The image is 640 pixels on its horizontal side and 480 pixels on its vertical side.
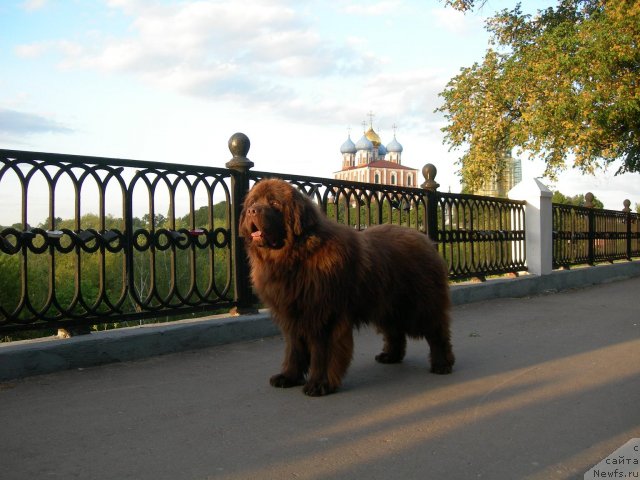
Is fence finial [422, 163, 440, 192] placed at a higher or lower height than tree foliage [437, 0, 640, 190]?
lower

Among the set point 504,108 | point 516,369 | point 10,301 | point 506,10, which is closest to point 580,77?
point 504,108

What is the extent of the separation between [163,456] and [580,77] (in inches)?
721

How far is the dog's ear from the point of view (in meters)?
4.20

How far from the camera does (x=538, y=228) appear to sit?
12289 mm

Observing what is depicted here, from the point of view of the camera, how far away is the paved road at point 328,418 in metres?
3.02

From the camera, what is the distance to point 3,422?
3.67 meters

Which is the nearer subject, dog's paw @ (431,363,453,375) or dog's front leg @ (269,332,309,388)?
dog's front leg @ (269,332,309,388)

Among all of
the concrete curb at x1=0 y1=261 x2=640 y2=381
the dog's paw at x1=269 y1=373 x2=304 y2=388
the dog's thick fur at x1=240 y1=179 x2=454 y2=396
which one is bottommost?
the dog's paw at x1=269 y1=373 x2=304 y2=388

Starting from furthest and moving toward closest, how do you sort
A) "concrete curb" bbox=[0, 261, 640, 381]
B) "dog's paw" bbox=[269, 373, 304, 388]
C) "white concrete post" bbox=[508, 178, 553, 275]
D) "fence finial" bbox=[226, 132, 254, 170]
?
"white concrete post" bbox=[508, 178, 553, 275] → "fence finial" bbox=[226, 132, 254, 170] → "concrete curb" bbox=[0, 261, 640, 381] → "dog's paw" bbox=[269, 373, 304, 388]

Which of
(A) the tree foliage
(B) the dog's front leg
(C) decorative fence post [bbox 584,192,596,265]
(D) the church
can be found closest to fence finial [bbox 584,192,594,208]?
(C) decorative fence post [bbox 584,192,596,265]

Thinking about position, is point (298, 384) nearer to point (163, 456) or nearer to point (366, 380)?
point (366, 380)

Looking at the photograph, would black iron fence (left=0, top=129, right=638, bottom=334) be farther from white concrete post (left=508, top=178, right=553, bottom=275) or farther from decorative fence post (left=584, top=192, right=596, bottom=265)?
decorative fence post (left=584, top=192, right=596, bottom=265)

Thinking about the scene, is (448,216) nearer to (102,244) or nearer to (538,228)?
(538,228)

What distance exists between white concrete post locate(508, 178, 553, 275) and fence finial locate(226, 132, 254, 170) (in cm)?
751
